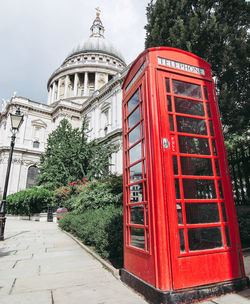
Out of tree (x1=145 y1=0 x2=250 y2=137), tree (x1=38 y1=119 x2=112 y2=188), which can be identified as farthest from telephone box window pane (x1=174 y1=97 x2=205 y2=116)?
tree (x1=38 y1=119 x2=112 y2=188)

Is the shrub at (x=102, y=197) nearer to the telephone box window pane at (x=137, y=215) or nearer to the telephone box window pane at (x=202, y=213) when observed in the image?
the telephone box window pane at (x=137, y=215)

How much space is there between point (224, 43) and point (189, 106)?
27.7 feet

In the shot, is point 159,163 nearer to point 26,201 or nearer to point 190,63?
point 190,63

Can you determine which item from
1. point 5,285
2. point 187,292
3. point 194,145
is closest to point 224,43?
point 194,145

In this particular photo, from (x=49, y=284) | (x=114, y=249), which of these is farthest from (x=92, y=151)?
(x=49, y=284)

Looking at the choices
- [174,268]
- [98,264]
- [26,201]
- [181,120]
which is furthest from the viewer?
[26,201]

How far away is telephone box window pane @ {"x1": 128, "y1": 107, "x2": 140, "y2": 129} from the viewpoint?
3.23m

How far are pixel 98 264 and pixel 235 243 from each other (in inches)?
106

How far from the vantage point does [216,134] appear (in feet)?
9.70

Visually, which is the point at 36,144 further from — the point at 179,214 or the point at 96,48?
the point at 179,214

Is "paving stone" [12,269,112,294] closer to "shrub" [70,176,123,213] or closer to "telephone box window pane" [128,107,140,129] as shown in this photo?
"telephone box window pane" [128,107,140,129]

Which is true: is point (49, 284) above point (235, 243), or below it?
below

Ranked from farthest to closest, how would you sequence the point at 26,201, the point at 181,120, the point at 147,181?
the point at 26,201 < the point at 181,120 < the point at 147,181

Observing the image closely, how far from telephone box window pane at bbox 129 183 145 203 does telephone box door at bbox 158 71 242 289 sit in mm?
491
